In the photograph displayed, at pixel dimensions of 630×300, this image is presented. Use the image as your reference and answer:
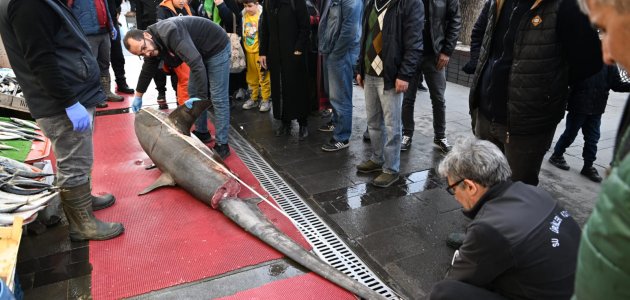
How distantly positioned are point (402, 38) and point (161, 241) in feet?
9.15

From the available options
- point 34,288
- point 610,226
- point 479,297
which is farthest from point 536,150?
point 34,288

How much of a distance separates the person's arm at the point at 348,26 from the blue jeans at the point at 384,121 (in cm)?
88

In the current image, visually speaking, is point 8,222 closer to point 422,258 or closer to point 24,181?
point 24,181

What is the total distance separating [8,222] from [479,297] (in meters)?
3.07

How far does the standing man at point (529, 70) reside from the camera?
2.52m

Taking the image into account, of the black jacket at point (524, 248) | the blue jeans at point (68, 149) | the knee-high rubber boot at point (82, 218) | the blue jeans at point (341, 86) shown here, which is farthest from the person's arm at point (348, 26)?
the black jacket at point (524, 248)

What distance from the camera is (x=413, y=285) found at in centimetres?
293

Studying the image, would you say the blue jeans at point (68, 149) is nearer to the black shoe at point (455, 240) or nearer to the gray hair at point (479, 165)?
the gray hair at point (479, 165)

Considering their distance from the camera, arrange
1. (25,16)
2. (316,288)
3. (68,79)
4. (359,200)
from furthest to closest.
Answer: (359,200)
(68,79)
(316,288)
(25,16)

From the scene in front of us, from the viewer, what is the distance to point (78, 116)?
3031 millimetres

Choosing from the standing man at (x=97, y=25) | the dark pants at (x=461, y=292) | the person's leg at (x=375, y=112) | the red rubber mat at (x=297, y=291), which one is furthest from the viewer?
the standing man at (x=97, y=25)

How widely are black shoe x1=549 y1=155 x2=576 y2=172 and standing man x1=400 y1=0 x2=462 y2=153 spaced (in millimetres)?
1155

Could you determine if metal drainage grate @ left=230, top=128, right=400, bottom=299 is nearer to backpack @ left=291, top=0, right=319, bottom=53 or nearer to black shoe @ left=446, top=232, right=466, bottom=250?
black shoe @ left=446, top=232, right=466, bottom=250

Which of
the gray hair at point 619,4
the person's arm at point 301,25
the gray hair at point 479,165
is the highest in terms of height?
the gray hair at point 619,4
